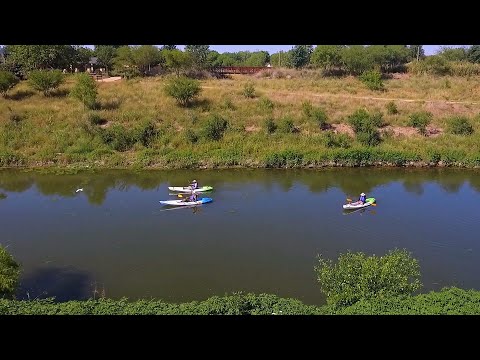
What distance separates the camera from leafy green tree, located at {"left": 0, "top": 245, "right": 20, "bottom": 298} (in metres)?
10.8

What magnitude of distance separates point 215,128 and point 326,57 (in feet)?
67.0

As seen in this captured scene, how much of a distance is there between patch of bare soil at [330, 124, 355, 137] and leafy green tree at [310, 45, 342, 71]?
1568cm

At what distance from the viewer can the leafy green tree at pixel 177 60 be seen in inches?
1588

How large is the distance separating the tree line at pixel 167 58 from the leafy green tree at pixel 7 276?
2936 centimetres

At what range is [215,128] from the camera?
29.2 metres

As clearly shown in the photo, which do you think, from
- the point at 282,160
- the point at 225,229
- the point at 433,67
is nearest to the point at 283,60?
the point at 433,67

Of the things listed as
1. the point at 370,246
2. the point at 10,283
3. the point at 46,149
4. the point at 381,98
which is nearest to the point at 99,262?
the point at 10,283

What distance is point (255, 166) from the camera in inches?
1057

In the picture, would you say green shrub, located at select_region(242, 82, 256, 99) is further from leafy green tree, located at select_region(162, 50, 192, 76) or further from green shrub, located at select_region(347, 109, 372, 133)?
green shrub, located at select_region(347, 109, 372, 133)

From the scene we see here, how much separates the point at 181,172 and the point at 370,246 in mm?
13090

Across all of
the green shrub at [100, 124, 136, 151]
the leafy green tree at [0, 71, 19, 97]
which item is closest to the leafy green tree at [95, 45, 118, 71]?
the leafy green tree at [0, 71, 19, 97]

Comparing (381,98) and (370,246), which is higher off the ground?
(381,98)

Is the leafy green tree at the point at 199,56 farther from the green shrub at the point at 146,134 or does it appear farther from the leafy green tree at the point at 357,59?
the green shrub at the point at 146,134
